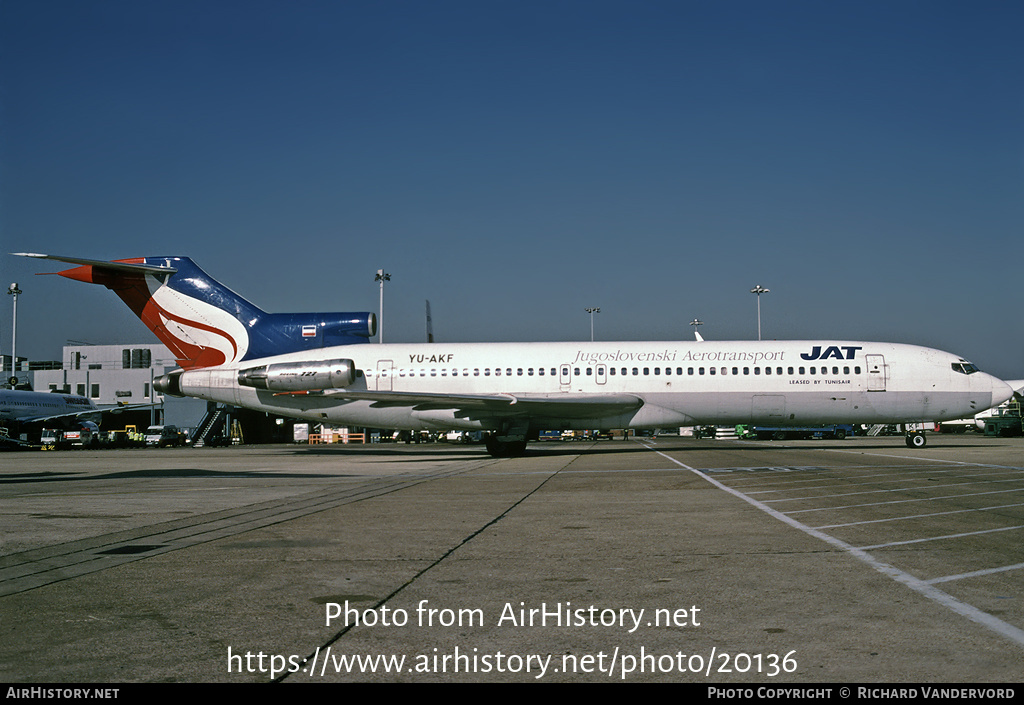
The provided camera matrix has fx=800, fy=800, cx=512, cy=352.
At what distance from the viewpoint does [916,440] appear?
3016 centimetres

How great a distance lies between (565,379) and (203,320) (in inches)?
553

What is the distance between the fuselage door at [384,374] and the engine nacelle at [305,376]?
4.30ft

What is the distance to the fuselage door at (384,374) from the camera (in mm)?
30000

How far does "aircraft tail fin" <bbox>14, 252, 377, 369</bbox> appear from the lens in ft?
99.9

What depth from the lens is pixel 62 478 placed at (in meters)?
18.8

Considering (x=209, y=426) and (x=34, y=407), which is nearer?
(x=209, y=426)

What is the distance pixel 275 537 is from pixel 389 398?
18.0m

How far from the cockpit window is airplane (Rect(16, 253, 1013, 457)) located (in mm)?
48

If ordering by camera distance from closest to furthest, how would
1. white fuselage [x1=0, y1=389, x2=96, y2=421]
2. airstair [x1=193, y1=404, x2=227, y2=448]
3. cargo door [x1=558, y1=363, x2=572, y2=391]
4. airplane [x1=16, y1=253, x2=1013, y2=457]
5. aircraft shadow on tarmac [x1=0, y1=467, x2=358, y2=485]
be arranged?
aircraft shadow on tarmac [x1=0, y1=467, x2=358, y2=485] → airplane [x1=16, y1=253, x2=1013, y2=457] → cargo door [x1=558, y1=363, x2=572, y2=391] → white fuselage [x1=0, y1=389, x2=96, y2=421] → airstair [x1=193, y1=404, x2=227, y2=448]

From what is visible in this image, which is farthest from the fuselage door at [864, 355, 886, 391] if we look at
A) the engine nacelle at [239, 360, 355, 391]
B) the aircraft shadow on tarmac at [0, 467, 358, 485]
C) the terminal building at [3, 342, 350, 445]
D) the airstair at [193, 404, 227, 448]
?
the terminal building at [3, 342, 350, 445]

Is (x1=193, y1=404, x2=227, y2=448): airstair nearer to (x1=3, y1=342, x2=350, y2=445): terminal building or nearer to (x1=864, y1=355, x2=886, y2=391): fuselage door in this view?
(x1=3, y1=342, x2=350, y2=445): terminal building

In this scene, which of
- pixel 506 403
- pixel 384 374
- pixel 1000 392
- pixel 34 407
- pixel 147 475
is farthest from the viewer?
pixel 34 407

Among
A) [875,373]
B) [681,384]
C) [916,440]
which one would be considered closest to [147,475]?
[681,384]

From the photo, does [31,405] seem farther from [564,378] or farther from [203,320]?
[564,378]
